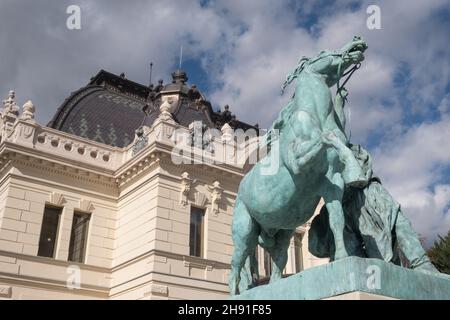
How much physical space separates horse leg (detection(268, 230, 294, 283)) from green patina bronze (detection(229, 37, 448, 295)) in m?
0.01

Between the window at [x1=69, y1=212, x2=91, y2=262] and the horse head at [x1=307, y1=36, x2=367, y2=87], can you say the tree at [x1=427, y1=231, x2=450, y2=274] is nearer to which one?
the window at [x1=69, y1=212, x2=91, y2=262]

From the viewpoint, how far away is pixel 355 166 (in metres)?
5.65

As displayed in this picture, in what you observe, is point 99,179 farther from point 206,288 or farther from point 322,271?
point 322,271

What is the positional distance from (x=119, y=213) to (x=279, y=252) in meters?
16.1

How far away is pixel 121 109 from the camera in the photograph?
28.5m

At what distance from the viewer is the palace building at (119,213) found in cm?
1917

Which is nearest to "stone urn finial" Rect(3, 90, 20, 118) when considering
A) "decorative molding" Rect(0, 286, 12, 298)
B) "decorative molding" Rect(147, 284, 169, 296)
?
"decorative molding" Rect(0, 286, 12, 298)

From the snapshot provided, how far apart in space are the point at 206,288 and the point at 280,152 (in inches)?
553

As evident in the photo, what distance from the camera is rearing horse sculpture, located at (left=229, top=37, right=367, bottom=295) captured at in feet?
19.3

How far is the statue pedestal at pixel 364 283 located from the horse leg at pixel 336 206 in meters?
0.61

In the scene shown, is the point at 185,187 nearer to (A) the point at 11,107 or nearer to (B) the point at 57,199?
(B) the point at 57,199
